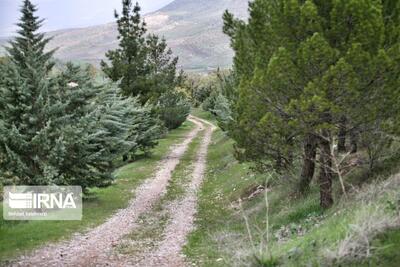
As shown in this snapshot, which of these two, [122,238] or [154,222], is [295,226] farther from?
[154,222]

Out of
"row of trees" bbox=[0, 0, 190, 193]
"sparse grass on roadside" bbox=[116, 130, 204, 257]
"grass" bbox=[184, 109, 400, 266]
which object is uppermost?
"row of trees" bbox=[0, 0, 190, 193]

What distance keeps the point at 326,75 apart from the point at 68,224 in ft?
29.2

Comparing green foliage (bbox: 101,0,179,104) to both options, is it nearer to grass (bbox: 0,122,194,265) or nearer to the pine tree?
grass (bbox: 0,122,194,265)

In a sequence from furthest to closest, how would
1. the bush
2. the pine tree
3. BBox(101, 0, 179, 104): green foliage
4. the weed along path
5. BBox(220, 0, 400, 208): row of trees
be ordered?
the bush
BBox(101, 0, 179, 104): green foliage
the pine tree
the weed along path
BBox(220, 0, 400, 208): row of trees

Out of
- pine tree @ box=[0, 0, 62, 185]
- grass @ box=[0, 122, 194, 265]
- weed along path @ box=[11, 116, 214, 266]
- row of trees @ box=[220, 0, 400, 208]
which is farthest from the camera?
pine tree @ box=[0, 0, 62, 185]

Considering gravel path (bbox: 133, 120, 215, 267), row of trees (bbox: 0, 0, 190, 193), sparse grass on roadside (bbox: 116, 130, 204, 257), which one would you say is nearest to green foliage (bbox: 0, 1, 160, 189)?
row of trees (bbox: 0, 0, 190, 193)

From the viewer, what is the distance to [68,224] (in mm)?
14773

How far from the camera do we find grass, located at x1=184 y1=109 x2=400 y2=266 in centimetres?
720

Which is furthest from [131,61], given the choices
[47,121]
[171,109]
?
[47,121]

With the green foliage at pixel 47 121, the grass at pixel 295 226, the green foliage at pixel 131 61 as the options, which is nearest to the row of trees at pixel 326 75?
the grass at pixel 295 226

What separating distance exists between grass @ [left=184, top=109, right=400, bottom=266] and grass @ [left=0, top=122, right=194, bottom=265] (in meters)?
3.29

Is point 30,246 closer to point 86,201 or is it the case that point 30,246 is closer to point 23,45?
point 86,201

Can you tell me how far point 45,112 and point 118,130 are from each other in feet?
14.7

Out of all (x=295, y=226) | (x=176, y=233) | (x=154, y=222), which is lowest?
(x=154, y=222)
